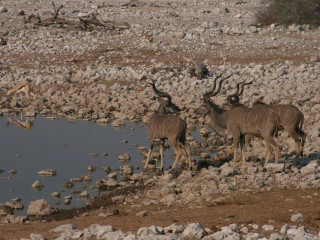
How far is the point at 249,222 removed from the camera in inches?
286

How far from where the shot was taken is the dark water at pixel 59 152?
35.0ft

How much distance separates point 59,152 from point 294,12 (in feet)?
44.8

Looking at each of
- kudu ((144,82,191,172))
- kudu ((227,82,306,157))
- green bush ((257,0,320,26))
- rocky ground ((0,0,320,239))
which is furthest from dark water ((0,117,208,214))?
green bush ((257,0,320,26))

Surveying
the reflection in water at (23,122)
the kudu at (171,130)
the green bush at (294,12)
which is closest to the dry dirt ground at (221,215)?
A: the kudu at (171,130)

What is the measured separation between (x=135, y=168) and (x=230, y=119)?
1.67 meters

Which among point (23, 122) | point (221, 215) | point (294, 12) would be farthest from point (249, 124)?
point (294, 12)

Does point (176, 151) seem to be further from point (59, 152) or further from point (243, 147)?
point (59, 152)

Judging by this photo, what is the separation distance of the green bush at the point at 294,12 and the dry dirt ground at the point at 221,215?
632 inches

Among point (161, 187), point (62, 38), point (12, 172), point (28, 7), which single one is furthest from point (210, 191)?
point (28, 7)

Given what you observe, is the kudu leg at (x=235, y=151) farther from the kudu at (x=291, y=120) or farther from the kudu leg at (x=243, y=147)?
the kudu at (x=291, y=120)

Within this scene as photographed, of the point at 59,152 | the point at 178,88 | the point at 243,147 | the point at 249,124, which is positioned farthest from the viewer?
the point at 178,88

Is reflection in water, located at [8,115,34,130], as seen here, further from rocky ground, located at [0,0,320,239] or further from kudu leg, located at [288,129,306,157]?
kudu leg, located at [288,129,306,157]

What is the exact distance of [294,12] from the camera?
24531mm

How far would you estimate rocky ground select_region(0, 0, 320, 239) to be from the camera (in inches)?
302
